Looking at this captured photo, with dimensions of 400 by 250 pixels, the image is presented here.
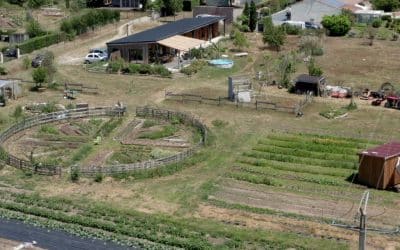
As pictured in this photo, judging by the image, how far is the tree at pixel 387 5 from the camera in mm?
76688

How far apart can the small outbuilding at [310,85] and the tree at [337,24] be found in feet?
68.0

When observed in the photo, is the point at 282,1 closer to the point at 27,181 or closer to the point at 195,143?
the point at 195,143

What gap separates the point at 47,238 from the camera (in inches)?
1022

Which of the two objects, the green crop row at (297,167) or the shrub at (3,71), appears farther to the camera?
the shrub at (3,71)

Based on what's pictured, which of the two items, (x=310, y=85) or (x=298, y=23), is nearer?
(x=310, y=85)

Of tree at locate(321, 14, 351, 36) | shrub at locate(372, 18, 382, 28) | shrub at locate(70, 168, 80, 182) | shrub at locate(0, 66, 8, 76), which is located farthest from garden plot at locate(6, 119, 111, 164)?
shrub at locate(372, 18, 382, 28)

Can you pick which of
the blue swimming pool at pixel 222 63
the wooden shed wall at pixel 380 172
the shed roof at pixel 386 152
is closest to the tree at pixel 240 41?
the blue swimming pool at pixel 222 63

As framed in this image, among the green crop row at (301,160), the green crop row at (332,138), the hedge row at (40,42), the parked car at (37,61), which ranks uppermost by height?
the hedge row at (40,42)

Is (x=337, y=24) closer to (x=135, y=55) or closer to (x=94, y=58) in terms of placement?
(x=135, y=55)

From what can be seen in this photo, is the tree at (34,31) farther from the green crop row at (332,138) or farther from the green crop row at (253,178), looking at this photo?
the green crop row at (253,178)

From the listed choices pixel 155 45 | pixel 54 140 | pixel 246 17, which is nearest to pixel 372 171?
pixel 54 140

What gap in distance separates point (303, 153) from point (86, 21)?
1434 inches

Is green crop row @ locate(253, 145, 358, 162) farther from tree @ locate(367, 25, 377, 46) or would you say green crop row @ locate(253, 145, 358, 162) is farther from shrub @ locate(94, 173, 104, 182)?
tree @ locate(367, 25, 377, 46)

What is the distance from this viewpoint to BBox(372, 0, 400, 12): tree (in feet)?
252
